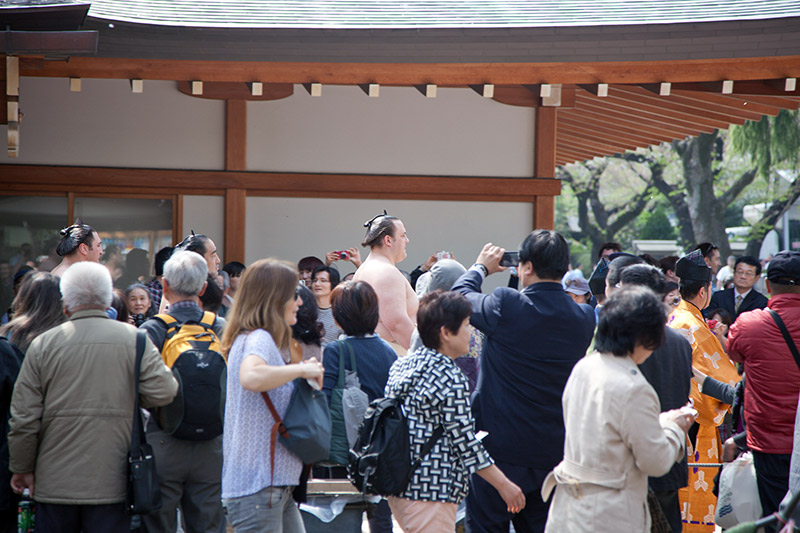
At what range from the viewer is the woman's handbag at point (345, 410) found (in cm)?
412

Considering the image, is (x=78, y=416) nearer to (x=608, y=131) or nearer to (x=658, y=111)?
(x=658, y=111)

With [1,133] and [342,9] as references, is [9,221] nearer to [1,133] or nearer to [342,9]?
[1,133]

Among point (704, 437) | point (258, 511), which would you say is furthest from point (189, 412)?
point (704, 437)

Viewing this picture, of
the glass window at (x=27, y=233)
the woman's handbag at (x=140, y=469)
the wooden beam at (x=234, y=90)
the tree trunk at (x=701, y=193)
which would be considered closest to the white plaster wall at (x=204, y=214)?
the wooden beam at (x=234, y=90)

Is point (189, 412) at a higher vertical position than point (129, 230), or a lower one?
lower

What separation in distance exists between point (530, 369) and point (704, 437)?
2074 millimetres

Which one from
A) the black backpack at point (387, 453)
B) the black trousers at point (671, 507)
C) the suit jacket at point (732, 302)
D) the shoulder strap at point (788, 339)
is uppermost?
the shoulder strap at point (788, 339)

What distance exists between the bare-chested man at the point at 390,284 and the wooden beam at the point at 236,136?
298 centimetres

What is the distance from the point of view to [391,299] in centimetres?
488

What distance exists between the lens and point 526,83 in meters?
6.97

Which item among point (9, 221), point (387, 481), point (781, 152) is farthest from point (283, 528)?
point (781, 152)

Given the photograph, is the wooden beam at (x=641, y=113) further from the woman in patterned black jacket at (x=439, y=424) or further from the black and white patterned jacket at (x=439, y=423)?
the black and white patterned jacket at (x=439, y=423)

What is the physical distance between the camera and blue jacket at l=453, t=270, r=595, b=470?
3.76 meters

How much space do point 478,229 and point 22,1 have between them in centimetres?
440
